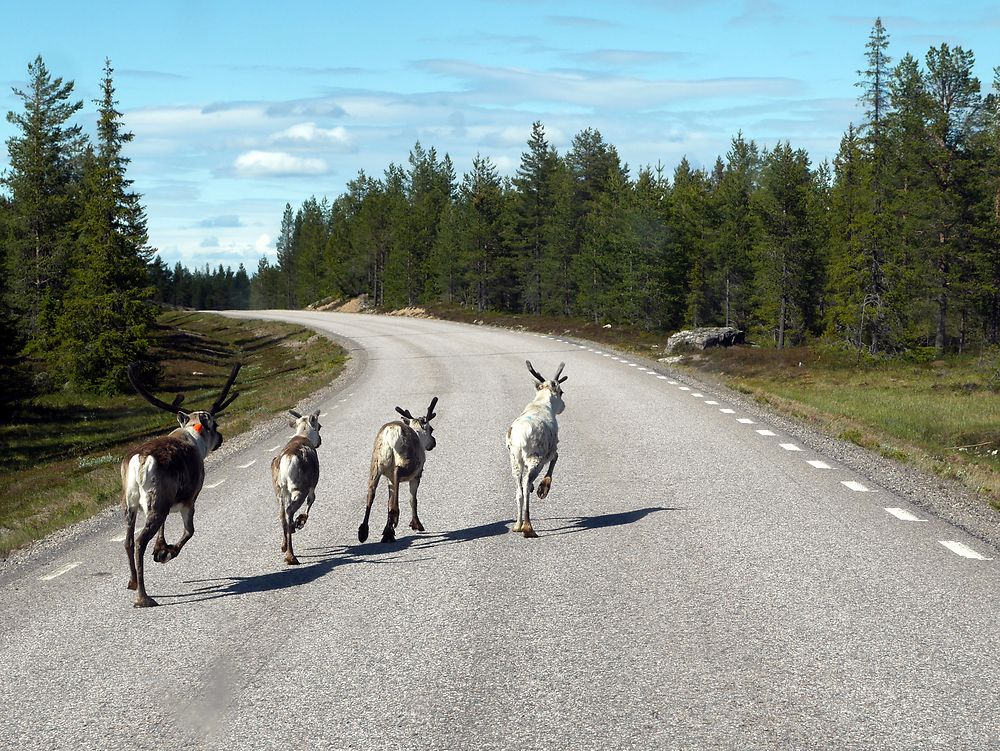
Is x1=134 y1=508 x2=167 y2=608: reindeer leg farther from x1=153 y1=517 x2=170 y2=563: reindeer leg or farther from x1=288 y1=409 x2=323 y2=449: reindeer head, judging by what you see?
x1=288 y1=409 x2=323 y2=449: reindeer head

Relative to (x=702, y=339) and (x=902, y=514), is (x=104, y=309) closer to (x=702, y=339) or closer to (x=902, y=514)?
(x=702, y=339)

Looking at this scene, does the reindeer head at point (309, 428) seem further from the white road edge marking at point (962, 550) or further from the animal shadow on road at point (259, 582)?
the white road edge marking at point (962, 550)

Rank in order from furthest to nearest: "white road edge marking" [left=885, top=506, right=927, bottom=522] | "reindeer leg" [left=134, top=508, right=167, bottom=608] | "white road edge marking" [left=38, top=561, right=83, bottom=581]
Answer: "white road edge marking" [left=885, top=506, right=927, bottom=522] → "white road edge marking" [left=38, top=561, right=83, bottom=581] → "reindeer leg" [left=134, top=508, right=167, bottom=608]

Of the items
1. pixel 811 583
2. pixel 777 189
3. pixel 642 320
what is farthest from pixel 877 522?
pixel 642 320

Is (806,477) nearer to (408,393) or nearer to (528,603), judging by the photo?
(528,603)

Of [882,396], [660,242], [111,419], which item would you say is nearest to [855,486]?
[882,396]

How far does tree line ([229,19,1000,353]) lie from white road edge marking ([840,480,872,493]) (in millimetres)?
37696

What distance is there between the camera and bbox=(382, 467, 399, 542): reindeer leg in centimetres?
887

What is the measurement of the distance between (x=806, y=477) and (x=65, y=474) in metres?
17.5

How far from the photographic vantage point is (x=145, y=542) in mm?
7199

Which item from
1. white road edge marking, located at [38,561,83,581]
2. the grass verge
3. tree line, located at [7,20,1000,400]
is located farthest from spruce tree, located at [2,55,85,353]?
white road edge marking, located at [38,561,83,581]

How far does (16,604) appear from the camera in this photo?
7633mm

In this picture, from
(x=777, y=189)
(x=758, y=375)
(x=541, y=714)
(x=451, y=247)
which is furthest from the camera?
(x=451, y=247)

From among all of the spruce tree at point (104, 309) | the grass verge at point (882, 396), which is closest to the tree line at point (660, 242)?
the spruce tree at point (104, 309)
